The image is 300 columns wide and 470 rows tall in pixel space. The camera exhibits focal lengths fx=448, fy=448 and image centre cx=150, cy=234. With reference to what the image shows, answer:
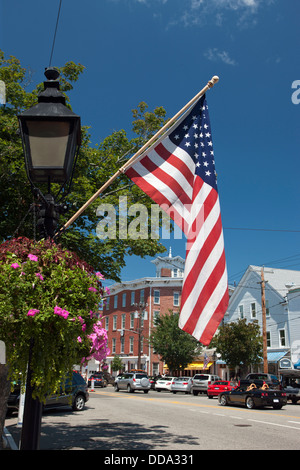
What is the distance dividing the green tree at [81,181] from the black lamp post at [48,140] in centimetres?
662

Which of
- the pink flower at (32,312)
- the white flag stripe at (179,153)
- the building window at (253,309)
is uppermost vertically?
the building window at (253,309)

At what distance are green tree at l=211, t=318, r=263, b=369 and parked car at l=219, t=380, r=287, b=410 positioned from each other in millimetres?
16391

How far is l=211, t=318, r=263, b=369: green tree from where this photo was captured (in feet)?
139

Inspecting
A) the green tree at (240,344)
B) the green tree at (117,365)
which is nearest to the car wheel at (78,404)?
the green tree at (240,344)

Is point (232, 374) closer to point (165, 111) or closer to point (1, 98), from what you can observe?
point (165, 111)

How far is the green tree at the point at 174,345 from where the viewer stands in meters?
53.4

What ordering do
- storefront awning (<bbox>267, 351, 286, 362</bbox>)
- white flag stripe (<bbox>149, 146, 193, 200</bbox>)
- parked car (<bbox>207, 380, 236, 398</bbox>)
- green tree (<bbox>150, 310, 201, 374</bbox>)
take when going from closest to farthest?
white flag stripe (<bbox>149, 146, 193, 200</bbox>) < parked car (<bbox>207, 380, 236, 398</bbox>) < storefront awning (<bbox>267, 351, 286, 362</bbox>) < green tree (<bbox>150, 310, 201, 374</bbox>)

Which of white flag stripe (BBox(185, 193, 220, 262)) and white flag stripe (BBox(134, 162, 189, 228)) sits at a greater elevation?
white flag stripe (BBox(134, 162, 189, 228))

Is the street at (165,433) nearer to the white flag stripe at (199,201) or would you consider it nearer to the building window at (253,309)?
the white flag stripe at (199,201)

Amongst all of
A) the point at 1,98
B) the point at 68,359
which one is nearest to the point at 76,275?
the point at 68,359

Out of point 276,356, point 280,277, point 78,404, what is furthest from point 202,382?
point 78,404

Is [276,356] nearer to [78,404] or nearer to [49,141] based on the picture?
[78,404]

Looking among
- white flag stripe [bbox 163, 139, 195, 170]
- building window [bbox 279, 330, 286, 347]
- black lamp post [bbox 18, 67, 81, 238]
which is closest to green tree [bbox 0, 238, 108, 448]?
black lamp post [bbox 18, 67, 81, 238]

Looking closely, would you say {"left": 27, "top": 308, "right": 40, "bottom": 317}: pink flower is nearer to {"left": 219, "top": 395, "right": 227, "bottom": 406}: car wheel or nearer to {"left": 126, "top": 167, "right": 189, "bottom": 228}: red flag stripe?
{"left": 126, "top": 167, "right": 189, "bottom": 228}: red flag stripe
